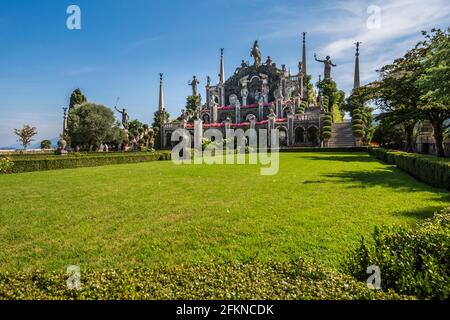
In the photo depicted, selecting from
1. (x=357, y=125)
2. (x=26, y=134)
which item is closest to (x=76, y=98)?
(x=26, y=134)

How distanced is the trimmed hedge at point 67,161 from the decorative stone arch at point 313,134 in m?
29.2

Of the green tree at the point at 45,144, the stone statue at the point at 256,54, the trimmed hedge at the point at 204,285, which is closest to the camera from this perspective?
the trimmed hedge at the point at 204,285

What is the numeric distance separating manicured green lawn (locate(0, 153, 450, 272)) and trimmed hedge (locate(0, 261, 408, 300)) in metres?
1.58

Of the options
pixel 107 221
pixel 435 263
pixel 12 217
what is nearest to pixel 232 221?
pixel 107 221

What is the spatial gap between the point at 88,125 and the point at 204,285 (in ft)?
156

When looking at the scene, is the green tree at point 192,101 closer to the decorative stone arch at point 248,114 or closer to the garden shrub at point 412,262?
the decorative stone arch at point 248,114

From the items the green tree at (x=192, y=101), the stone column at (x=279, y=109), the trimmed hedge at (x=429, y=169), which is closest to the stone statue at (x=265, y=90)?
the stone column at (x=279, y=109)

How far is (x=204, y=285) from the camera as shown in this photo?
2.63 metres

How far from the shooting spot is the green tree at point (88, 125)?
144 feet

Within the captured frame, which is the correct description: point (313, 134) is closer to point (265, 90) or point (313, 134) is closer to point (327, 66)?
point (265, 90)

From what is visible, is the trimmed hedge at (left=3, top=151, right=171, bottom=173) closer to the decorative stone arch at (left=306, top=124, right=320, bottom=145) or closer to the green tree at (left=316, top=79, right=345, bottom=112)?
the decorative stone arch at (left=306, top=124, right=320, bottom=145)
